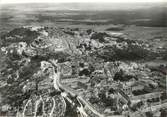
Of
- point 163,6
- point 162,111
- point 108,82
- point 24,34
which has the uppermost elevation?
point 163,6

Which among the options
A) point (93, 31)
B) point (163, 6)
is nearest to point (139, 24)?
point (163, 6)

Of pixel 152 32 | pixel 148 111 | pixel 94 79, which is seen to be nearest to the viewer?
pixel 148 111

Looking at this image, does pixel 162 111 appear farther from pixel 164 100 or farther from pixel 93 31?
pixel 93 31

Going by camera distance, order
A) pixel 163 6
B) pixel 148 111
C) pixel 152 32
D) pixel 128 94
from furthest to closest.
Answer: pixel 152 32 < pixel 163 6 < pixel 128 94 < pixel 148 111

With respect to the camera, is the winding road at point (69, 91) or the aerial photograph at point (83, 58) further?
the aerial photograph at point (83, 58)

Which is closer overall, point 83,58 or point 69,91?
point 69,91

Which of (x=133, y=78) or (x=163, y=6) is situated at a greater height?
(x=163, y=6)

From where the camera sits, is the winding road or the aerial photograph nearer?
the winding road

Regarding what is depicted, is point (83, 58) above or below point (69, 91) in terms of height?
above
